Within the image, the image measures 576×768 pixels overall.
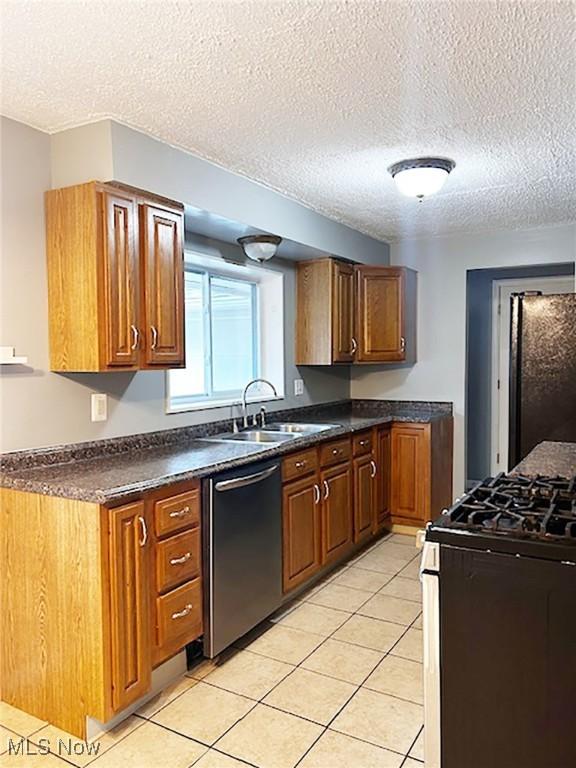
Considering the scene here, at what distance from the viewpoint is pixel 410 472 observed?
4336mm

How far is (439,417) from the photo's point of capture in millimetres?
4469

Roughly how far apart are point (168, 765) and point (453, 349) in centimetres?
366

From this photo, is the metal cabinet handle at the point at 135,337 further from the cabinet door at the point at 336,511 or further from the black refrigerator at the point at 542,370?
the black refrigerator at the point at 542,370

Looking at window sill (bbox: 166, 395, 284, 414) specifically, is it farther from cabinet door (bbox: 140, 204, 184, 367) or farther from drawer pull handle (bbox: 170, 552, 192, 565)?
drawer pull handle (bbox: 170, 552, 192, 565)

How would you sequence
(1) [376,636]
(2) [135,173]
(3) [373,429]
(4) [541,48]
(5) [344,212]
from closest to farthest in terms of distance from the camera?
1. (4) [541,48]
2. (2) [135,173]
3. (1) [376,636]
4. (5) [344,212]
5. (3) [373,429]

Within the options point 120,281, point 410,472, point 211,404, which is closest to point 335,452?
point 211,404

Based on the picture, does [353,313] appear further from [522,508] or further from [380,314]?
[522,508]

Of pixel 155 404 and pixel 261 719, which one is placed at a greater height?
pixel 155 404

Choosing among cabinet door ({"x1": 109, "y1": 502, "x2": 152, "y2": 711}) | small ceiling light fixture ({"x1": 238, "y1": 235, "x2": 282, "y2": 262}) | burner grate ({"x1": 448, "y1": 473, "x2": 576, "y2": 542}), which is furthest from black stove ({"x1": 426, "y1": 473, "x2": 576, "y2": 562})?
small ceiling light fixture ({"x1": 238, "y1": 235, "x2": 282, "y2": 262})

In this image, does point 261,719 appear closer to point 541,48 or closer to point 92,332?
point 92,332

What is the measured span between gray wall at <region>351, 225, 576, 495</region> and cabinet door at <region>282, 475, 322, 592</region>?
6.10ft

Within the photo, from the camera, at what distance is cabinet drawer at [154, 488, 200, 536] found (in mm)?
2234

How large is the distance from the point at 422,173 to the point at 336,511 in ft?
6.50

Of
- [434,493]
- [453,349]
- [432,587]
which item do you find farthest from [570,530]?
[453,349]
